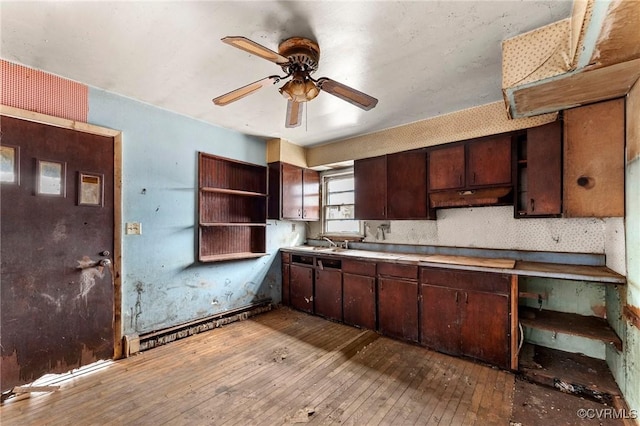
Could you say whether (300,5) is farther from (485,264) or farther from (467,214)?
(467,214)

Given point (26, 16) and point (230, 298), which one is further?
point (230, 298)

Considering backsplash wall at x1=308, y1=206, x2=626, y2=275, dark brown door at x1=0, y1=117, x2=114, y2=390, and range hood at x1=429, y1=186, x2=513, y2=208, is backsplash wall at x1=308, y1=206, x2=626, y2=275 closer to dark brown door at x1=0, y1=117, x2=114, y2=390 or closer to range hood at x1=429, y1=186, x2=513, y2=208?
range hood at x1=429, y1=186, x2=513, y2=208

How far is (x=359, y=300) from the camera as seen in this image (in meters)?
3.45

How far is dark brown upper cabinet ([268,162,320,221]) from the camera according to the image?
164 inches

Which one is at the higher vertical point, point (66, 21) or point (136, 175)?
point (66, 21)

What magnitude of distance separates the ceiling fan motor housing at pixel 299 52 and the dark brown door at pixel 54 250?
208 cm

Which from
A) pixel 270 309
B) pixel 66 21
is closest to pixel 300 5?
pixel 66 21

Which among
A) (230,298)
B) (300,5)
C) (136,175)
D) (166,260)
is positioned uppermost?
(300,5)

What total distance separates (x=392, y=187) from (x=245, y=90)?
232cm

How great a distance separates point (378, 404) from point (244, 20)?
2787 millimetres

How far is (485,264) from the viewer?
2.63 meters

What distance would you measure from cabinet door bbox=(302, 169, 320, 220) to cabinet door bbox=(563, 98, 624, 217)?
3238 millimetres

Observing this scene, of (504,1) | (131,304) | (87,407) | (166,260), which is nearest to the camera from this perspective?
(504,1)

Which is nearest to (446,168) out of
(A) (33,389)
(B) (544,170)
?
(B) (544,170)
